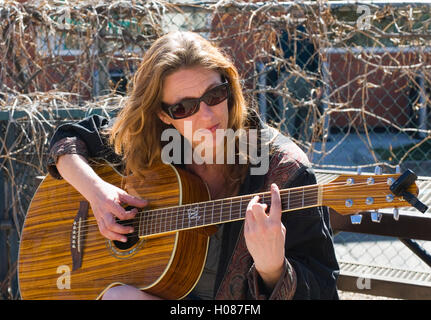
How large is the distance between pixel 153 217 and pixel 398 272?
1.35m

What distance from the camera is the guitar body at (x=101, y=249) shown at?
6.17 feet

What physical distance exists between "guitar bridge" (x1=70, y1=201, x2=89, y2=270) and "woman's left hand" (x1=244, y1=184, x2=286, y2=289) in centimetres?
88

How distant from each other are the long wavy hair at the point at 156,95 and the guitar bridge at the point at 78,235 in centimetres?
24

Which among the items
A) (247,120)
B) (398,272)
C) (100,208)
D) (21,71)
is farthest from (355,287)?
(21,71)

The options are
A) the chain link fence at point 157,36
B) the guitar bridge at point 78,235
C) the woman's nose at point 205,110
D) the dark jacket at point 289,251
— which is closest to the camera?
the dark jacket at point 289,251

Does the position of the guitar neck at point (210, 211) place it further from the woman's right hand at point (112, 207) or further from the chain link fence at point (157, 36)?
the chain link fence at point (157, 36)

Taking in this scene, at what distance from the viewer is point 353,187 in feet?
5.06

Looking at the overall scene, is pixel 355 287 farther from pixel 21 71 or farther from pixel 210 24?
pixel 21 71

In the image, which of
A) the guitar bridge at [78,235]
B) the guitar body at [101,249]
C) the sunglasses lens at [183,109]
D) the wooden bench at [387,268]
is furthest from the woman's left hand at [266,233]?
the guitar bridge at [78,235]

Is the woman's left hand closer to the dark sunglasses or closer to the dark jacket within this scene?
the dark jacket

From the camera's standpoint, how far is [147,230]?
1950mm

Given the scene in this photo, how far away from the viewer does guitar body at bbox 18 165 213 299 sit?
188cm

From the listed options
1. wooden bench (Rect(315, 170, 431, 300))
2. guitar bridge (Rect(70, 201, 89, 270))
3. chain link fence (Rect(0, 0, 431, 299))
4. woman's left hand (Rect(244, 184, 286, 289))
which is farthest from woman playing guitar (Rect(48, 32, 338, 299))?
chain link fence (Rect(0, 0, 431, 299))

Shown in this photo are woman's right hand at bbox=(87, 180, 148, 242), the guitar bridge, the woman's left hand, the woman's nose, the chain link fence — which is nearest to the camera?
the woman's left hand
